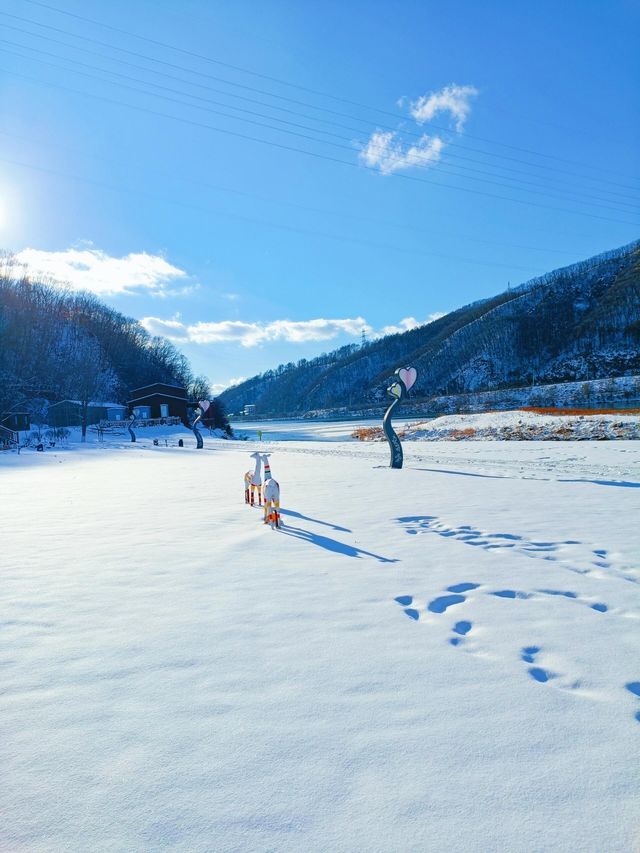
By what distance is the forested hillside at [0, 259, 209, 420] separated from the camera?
5591cm

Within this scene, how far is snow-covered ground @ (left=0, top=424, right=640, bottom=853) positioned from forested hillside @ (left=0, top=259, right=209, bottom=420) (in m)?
47.7

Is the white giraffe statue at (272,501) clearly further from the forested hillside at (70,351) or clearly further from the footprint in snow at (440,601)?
the forested hillside at (70,351)

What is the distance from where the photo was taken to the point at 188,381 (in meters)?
87.2

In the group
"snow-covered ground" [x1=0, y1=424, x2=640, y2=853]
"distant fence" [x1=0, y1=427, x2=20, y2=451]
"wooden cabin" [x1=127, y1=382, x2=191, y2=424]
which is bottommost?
"snow-covered ground" [x1=0, y1=424, x2=640, y2=853]

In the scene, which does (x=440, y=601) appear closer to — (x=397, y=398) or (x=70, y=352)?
(x=397, y=398)

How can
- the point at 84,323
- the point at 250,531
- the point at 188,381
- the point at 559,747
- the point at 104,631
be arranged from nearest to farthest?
the point at 559,747
the point at 104,631
the point at 250,531
the point at 84,323
the point at 188,381

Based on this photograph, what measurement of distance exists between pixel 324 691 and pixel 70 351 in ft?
255

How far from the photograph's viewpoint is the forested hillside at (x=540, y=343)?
95.4 meters

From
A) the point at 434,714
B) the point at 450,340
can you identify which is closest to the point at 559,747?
the point at 434,714

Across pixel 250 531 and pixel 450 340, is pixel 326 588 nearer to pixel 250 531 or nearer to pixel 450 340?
pixel 250 531

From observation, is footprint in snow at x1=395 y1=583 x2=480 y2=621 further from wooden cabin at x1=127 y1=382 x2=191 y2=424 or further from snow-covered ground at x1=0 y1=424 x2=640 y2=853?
wooden cabin at x1=127 y1=382 x2=191 y2=424

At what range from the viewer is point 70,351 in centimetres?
6856

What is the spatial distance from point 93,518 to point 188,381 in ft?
274

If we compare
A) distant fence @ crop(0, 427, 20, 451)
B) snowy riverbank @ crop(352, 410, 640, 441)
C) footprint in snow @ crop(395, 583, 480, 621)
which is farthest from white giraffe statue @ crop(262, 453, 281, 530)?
distant fence @ crop(0, 427, 20, 451)
